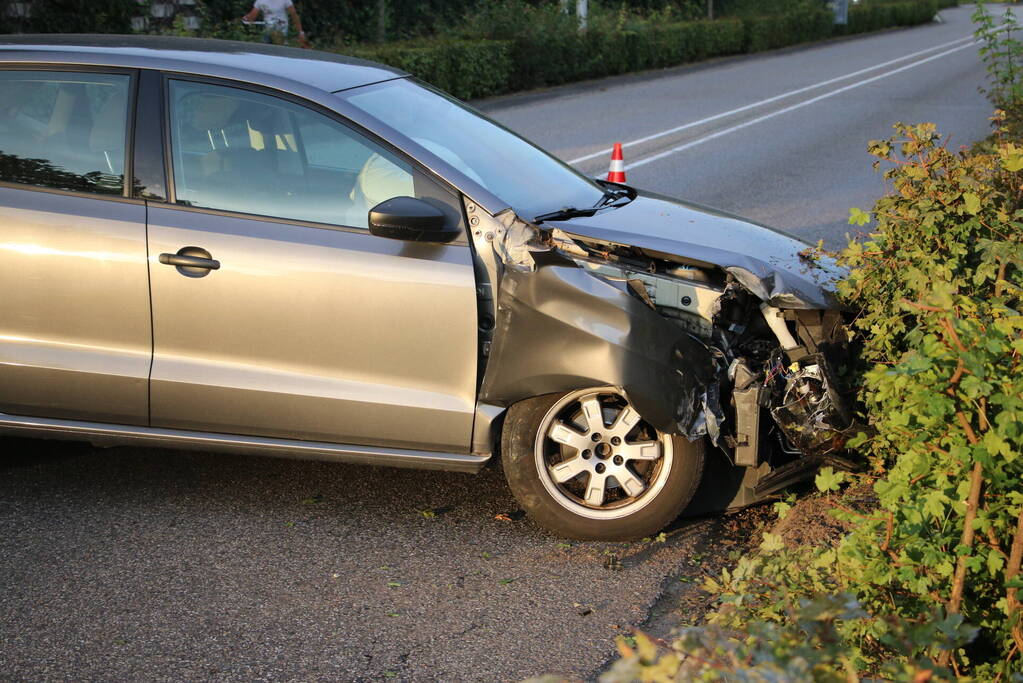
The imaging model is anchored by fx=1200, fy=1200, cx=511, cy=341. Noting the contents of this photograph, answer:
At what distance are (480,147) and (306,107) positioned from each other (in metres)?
0.88

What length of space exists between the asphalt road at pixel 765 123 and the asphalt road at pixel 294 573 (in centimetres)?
589

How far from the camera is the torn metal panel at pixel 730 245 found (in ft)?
14.8

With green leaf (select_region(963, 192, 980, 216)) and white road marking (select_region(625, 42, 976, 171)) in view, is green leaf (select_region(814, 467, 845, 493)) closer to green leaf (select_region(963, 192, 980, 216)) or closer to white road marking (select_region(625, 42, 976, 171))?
green leaf (select_region(963, 192, 980, 216))

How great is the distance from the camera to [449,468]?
4.54m

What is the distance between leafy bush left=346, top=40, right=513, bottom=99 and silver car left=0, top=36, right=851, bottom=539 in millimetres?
14877

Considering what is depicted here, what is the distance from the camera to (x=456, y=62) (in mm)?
20812

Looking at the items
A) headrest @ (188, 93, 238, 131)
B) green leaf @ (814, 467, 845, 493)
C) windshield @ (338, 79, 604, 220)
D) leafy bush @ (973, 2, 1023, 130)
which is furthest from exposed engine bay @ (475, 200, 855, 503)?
leafy bush @ (973, 2, 1023, 130)

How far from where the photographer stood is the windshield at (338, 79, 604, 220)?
4.89 metres

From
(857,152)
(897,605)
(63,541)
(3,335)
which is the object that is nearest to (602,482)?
(897,605)

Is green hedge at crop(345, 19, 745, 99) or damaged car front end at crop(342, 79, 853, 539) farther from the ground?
green hedge at crop(345, 19, 745, 99)

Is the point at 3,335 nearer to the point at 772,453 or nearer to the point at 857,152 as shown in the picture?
the point at 772,453

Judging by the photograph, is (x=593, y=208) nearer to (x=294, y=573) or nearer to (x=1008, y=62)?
(x=294, y=573)

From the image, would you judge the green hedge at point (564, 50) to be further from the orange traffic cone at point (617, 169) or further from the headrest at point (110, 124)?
the headrest at point (110, 124)

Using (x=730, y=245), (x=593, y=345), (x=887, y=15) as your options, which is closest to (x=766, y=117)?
(x=730, y=245)
